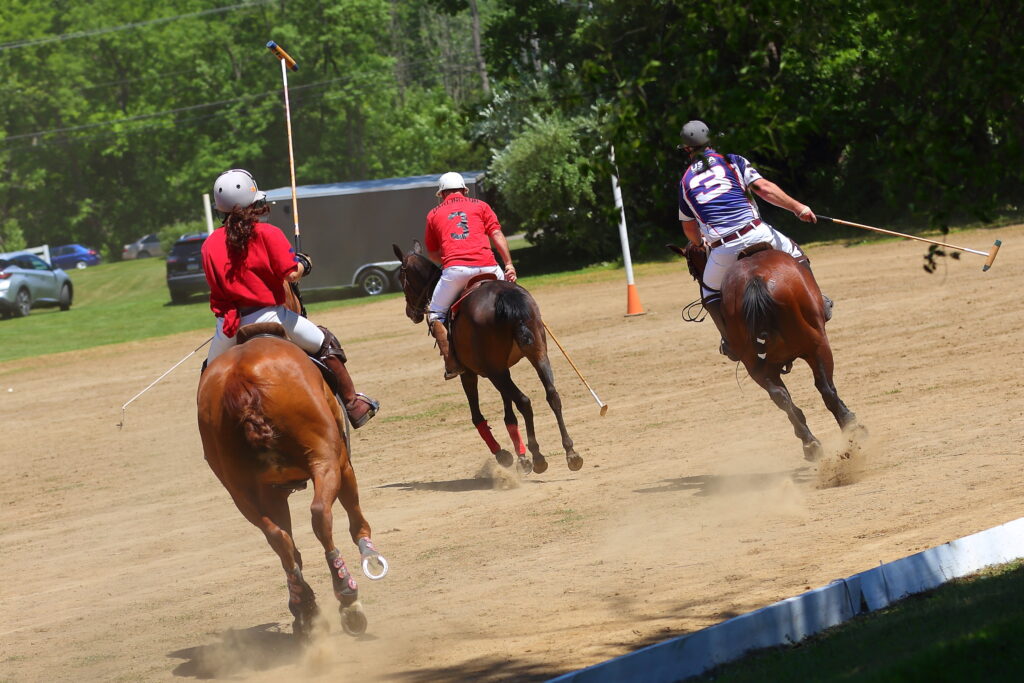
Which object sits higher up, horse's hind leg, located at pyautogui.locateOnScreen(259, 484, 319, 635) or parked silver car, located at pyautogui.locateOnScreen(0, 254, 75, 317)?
horse's hind leg, located at pyautogui.locateOnScreen(259, 484, 319, 635)

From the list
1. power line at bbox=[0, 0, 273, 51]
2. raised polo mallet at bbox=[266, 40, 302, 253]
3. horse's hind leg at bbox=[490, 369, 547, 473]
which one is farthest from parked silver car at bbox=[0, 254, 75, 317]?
power line at bbox=[0, 0, 273, 51]

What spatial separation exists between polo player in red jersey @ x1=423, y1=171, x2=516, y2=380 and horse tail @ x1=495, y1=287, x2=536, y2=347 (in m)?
0.53

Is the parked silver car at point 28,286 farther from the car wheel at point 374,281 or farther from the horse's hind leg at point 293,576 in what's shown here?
the horse's hind leg at point 293,576

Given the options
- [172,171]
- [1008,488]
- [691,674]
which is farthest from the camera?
[172,171]

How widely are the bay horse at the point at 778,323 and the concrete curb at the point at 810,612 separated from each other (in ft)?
10.3

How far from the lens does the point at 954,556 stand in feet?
22.7

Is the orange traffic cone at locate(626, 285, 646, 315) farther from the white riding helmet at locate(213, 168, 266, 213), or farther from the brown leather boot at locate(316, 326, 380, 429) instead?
the white riding helmet at locate(213, 168, 266, 213)

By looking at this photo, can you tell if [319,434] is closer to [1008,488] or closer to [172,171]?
[1008,488]

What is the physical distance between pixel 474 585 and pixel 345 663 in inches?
53.3

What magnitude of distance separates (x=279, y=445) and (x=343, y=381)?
1086mm

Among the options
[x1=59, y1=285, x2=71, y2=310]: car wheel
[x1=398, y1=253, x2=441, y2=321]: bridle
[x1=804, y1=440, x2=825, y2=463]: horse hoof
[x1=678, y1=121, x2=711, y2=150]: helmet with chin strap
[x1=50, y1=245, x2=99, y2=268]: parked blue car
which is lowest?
[x1=50, y1=245, x2=99, y2=268]: parked blue car

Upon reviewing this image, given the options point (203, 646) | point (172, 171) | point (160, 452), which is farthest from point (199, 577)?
point (172, 171)

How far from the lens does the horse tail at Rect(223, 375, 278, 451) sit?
7348 millimetres

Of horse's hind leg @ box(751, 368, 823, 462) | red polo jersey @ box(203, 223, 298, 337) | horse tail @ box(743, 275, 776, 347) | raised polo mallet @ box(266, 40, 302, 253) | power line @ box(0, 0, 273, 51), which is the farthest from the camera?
power line @ box(0, 0, 273, 51)
